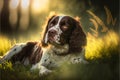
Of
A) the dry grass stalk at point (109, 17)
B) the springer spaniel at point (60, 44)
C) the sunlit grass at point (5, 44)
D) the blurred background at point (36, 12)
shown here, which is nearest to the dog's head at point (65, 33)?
the springer spaniel at point (60, 44)

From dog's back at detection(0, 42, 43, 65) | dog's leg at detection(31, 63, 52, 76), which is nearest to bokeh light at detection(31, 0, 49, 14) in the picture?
dog's back at detection(0, 42, 43, 65)

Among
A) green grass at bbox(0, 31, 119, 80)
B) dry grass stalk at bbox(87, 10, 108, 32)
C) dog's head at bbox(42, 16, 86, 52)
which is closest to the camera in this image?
dog's head at bbox(42, 16, 86, 52)

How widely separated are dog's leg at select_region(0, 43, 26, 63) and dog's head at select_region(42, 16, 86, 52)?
1.19 ft

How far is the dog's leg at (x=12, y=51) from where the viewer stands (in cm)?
734

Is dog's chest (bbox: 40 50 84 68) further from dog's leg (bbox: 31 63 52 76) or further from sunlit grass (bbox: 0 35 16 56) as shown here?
sunlit grass (bbox: 0 35 16 56)

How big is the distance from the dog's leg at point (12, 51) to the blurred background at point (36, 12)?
143 mm

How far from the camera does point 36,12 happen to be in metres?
7.32

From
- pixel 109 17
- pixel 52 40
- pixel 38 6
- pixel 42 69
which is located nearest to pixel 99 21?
pixel 109 17

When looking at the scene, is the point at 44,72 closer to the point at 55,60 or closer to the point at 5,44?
the point at 55,60

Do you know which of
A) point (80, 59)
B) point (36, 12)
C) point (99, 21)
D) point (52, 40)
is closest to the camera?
point (52, 40)

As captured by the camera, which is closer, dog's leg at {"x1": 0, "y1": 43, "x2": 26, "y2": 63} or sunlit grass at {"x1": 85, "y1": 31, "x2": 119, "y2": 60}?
sunlit grass at {"x1": 85, "y1": 31, "x2": 119, "y2": 60}

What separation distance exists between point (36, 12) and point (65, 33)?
52cm

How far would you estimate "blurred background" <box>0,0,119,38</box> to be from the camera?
718 cm

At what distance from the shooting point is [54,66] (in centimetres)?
711
